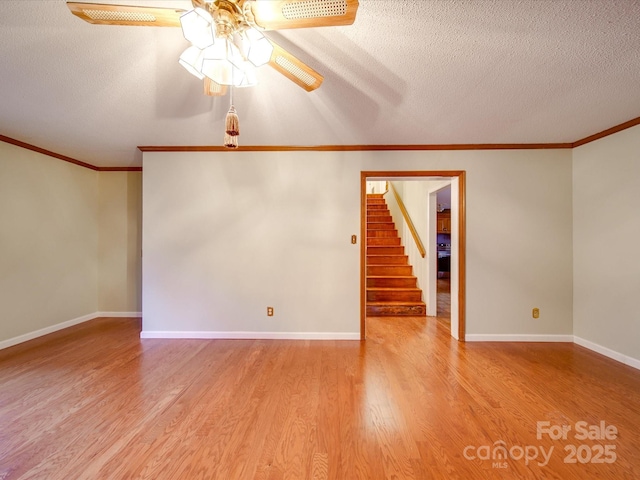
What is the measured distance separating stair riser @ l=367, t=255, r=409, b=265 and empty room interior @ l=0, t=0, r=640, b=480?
25.3 inches

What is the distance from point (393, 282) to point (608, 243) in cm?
270

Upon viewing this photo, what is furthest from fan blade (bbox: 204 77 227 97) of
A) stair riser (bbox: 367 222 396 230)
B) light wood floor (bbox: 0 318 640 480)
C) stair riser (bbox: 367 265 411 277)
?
stair riser (bbox: 367 222 396 230)

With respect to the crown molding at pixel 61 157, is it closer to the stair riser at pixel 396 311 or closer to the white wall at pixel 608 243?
the stair riser at pixel 396 311

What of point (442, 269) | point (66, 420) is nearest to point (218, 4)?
point (66, 420)

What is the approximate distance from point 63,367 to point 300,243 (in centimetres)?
251

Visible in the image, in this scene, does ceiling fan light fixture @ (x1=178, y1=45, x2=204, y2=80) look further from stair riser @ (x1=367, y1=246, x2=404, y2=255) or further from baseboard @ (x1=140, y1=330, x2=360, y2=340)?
stair riser @ (x1=367, y1=246, x2=404, y2=255)

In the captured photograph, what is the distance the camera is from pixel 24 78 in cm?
188

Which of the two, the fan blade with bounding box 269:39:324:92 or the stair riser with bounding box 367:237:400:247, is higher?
the fan blade with bounding box 269:39:324:92

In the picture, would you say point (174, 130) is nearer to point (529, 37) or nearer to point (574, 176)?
point (529, 37)

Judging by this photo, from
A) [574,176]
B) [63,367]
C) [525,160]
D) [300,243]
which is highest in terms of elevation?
[525,160]

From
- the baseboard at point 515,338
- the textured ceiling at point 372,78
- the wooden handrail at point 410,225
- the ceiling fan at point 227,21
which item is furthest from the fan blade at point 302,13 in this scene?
the wooden handrail at point 410,225

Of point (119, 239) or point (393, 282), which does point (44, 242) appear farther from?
point (393, 282)

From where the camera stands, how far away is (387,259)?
534 centimetres

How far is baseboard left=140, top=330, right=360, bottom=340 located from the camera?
327 centimetres
